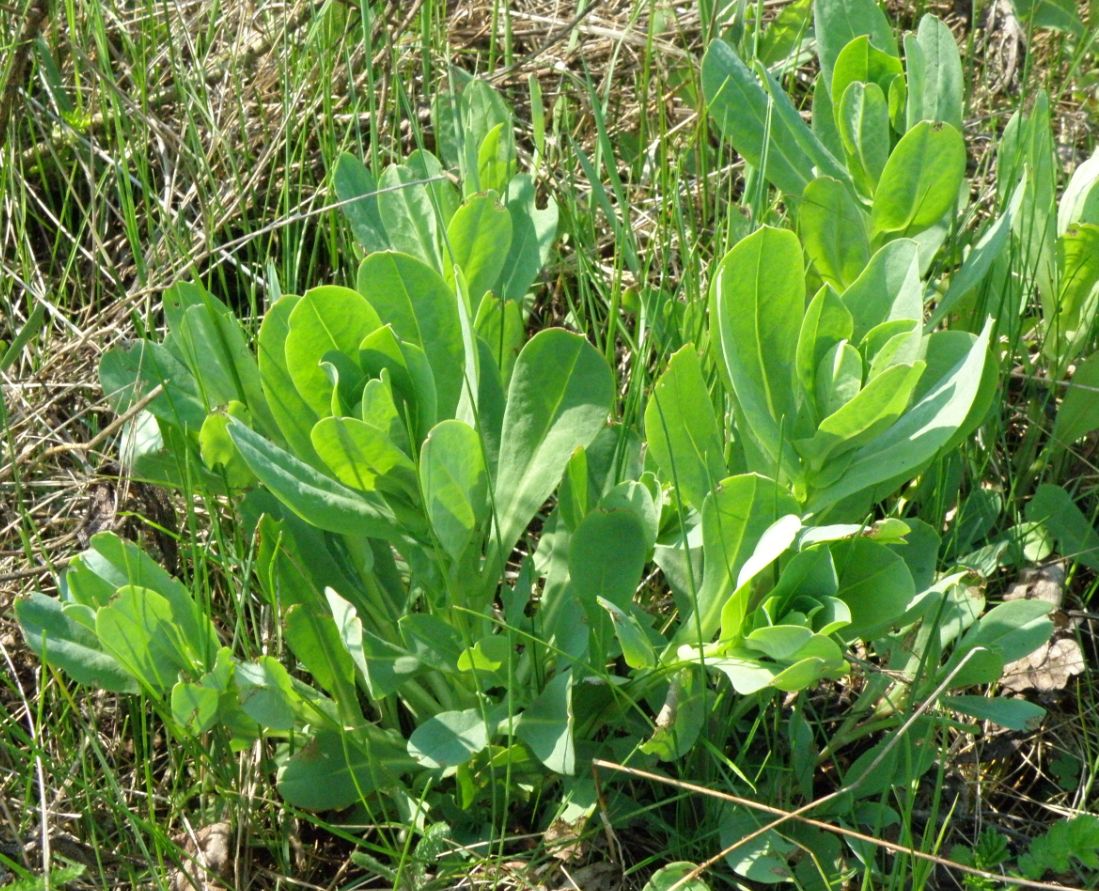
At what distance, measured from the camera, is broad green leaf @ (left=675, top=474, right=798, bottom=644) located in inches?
51.4

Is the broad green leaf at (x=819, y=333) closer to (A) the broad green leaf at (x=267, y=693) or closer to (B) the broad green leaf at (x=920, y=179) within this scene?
(B) the broad green leaf at (x=920, y=179)

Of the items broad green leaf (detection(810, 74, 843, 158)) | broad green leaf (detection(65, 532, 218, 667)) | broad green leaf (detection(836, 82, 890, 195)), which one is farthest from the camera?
broad green leaf (detection(810, 74, 843, 158))

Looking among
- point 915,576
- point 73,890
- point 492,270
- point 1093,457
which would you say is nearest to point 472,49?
point 492,270

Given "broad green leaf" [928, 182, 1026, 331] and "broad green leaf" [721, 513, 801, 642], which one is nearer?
"broad green leaf" [721, 513, 801, 642]

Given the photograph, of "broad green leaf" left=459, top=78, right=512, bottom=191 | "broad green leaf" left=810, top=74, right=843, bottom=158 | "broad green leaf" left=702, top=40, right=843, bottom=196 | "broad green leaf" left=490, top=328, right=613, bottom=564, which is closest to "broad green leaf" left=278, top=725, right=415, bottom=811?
"broad green leaf" left=490, top=328, right=613, bottom=564

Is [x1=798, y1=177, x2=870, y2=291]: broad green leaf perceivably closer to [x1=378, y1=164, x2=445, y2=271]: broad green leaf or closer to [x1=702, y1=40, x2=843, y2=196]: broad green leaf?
[x1=702, y1=40, x2=843, y2=196]: broad green leaf

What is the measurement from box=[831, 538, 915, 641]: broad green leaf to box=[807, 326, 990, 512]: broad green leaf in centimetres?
6

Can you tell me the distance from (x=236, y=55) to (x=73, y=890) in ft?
5.39

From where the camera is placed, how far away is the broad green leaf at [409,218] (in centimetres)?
160

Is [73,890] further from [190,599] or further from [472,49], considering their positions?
[472,49]

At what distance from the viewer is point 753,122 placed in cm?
176

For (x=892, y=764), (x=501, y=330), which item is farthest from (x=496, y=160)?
(x=892, y=764)

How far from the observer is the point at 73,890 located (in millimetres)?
1501

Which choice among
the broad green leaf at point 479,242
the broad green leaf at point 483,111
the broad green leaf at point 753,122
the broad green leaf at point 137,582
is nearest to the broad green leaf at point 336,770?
the broad green leaf at point 137,582
